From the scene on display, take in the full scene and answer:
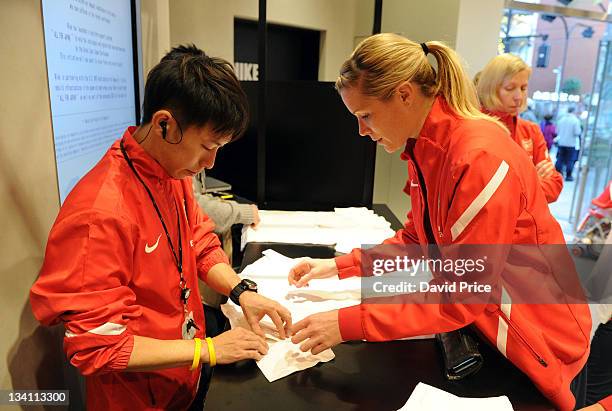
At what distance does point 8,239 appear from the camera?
1.02 meters

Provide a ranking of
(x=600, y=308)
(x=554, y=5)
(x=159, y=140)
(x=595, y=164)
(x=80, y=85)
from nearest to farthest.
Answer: (x=159, y=140), (x=80, y=85), (x=600, y=308), (x=554, y=5), (x=595, y=164)

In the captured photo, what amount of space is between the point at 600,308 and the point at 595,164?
13.1 feet

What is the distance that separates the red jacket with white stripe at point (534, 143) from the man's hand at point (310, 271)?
4.58 ft

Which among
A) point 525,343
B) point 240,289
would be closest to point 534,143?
point 525,343

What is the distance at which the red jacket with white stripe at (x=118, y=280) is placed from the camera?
822 mm

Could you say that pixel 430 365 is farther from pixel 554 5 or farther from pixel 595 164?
pixel 595 164

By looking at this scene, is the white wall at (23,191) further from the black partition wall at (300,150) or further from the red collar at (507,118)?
the red collar at (507,118)

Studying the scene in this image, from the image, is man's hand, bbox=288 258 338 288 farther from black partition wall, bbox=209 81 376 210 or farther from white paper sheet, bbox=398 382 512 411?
black partition wall, bbox=209 81 376 210

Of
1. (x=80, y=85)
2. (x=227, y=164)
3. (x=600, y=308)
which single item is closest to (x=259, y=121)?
(x=227, y=164)

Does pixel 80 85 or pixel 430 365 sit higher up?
pixel 80 85

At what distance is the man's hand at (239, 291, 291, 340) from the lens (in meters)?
1.09

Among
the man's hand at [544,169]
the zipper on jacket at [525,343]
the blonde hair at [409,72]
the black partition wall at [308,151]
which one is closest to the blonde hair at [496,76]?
the man's hand at [544,169]

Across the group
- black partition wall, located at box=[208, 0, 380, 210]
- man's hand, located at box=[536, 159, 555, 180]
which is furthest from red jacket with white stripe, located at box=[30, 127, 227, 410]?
man's hand, located at box=[536, 159, 555, 180]

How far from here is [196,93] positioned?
36.0 inches
